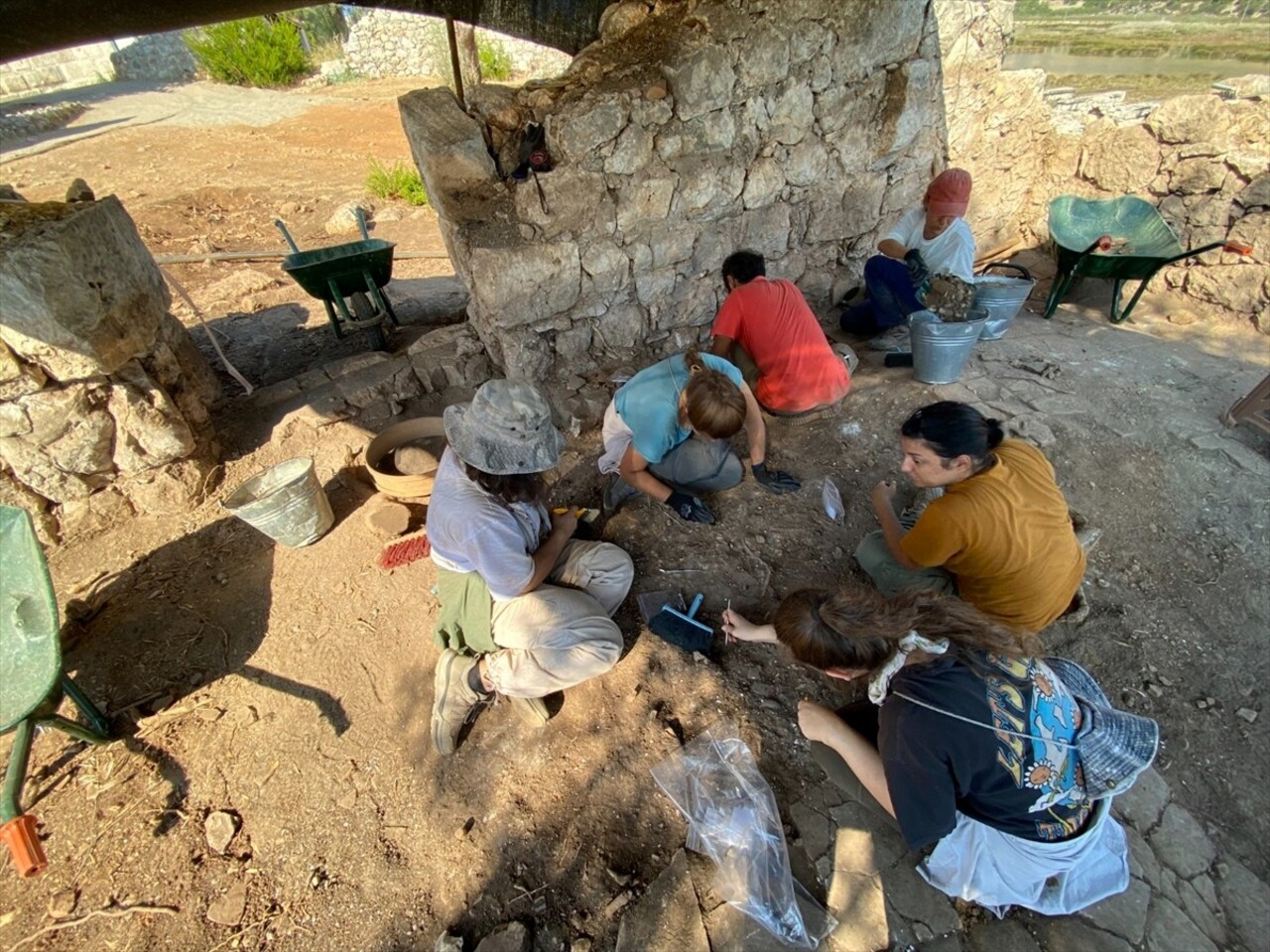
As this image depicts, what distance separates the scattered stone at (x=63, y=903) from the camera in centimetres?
189

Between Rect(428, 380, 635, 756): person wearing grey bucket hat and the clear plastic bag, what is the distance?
0.49 m

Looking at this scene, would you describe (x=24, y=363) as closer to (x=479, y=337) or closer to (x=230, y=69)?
(x=479, y=337)

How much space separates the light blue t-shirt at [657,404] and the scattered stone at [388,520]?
4.54 feet

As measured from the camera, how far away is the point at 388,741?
2.29 m

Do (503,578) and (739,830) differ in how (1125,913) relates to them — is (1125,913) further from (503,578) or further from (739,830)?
(503,578)

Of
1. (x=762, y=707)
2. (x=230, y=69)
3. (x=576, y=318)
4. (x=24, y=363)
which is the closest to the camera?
(x=762, y=707)

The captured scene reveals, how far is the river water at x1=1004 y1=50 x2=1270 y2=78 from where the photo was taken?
13891 mm

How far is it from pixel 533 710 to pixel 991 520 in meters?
1.81

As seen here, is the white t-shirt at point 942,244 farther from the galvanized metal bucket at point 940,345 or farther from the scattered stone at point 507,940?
the scattered stone at point 507,940

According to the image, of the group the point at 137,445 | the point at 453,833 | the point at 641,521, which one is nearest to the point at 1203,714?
the point at 641,521

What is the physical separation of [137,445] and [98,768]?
1.60 meters

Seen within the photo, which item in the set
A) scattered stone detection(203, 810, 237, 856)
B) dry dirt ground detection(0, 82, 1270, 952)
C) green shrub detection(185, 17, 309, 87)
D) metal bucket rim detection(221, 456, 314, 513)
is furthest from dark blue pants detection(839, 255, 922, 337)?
green shrub detection(185, 17, 309, 87)

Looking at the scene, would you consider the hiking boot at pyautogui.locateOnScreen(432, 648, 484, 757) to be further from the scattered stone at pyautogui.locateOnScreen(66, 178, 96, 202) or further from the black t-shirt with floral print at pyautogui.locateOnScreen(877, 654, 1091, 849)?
the scattered stone at pyautogui.locateOnScreen(66, 178, 96, 202)

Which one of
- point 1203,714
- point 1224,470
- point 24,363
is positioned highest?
point 24,363
